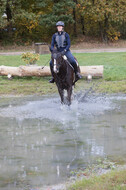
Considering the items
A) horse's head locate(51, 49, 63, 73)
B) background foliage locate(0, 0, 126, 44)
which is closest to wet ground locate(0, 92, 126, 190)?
horse's head locate(51, 49, 63, 73)

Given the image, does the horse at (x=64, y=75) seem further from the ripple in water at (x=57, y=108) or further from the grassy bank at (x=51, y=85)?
the grassy bank at (x=51, y=85)

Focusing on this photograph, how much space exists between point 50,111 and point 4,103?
2313mm

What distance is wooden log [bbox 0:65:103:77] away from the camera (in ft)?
57.5

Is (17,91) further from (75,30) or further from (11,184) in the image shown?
(75,30)

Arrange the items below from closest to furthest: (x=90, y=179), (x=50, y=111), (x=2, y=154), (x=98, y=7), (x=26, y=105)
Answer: (x=90, y=179) → (x=2, y=154) → (x=50, y=111) → (x=26, y=105) → (x=98, y=7)

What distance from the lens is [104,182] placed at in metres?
5.23

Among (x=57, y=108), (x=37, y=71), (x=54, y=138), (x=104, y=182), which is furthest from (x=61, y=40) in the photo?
(x=104, y=182)

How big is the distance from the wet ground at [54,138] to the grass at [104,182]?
534mm

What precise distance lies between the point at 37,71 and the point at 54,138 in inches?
390

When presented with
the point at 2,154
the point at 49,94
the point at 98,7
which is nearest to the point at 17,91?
the point at 49,94

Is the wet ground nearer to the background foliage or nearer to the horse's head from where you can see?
the horse's head

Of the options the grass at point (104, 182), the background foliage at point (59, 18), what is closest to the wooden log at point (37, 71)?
the grass at point (104, 182)

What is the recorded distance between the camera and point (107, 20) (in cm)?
4541

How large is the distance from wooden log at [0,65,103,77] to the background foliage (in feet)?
75.9
